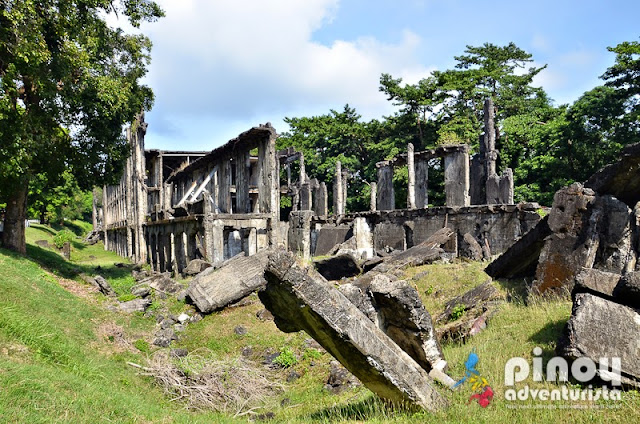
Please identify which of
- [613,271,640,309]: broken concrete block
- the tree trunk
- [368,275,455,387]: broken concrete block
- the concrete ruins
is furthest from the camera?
the tree trunk

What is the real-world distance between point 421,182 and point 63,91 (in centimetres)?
1889

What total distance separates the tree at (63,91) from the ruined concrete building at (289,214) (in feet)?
15.5

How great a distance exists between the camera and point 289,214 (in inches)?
950

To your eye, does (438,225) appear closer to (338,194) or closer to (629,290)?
(338,194)

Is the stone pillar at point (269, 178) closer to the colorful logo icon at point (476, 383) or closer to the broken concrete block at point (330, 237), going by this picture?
the broken concrete block at point (330, 237)

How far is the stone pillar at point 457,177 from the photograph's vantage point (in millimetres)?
24441

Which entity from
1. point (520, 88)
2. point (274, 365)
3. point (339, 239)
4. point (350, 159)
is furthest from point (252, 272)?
point (520, 88)

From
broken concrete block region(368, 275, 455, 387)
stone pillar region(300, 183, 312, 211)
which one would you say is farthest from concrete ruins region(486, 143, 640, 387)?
stone pillar region(300, 183, 312, 211)

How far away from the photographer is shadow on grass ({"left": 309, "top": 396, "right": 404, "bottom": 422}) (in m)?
5.09

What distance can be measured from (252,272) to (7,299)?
596cm

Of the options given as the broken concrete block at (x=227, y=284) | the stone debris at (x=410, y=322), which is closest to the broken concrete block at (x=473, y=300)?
the stone debris at (x=410, y=322)

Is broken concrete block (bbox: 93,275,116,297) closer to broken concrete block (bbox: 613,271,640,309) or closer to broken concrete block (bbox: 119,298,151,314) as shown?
broken concrete block (bbox: 119,298,151,314)

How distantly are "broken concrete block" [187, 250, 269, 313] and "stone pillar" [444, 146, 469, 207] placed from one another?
45.6 feet

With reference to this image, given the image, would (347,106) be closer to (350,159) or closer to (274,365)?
Answer: (350,159)
